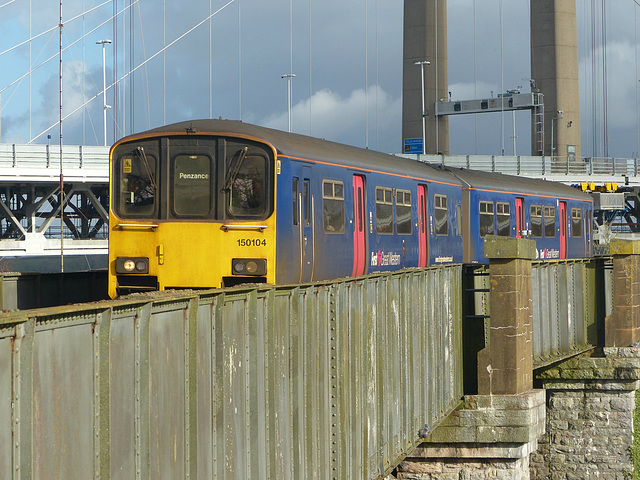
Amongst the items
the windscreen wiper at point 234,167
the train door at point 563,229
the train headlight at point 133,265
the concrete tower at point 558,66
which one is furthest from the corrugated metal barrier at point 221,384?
the concrete tower at point 558,66

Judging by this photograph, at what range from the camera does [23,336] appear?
496 cm

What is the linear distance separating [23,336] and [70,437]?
74 centimetres

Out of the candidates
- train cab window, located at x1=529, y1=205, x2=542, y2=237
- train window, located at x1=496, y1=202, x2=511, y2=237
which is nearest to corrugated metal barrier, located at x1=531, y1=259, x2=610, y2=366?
train window, located at x1=496, y1=202, x2=511, y2=237

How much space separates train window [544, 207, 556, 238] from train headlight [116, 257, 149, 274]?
62.2 feet

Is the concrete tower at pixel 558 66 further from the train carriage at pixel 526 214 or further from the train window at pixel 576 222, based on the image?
the train carriage at pixel 526 214

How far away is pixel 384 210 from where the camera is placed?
18.9 meters

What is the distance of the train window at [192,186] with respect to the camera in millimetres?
14344

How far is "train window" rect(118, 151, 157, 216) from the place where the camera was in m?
14.7

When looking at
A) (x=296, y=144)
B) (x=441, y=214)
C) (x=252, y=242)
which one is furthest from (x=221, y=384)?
(x=441, y=214)

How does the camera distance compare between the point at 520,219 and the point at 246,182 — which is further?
the point at 520,219

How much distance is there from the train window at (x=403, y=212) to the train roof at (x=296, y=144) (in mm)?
475

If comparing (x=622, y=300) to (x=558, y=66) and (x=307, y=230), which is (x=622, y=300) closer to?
(x=307, y=230)

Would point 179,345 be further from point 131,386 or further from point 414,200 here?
point 414,200

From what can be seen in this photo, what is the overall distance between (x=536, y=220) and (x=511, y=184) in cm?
210
